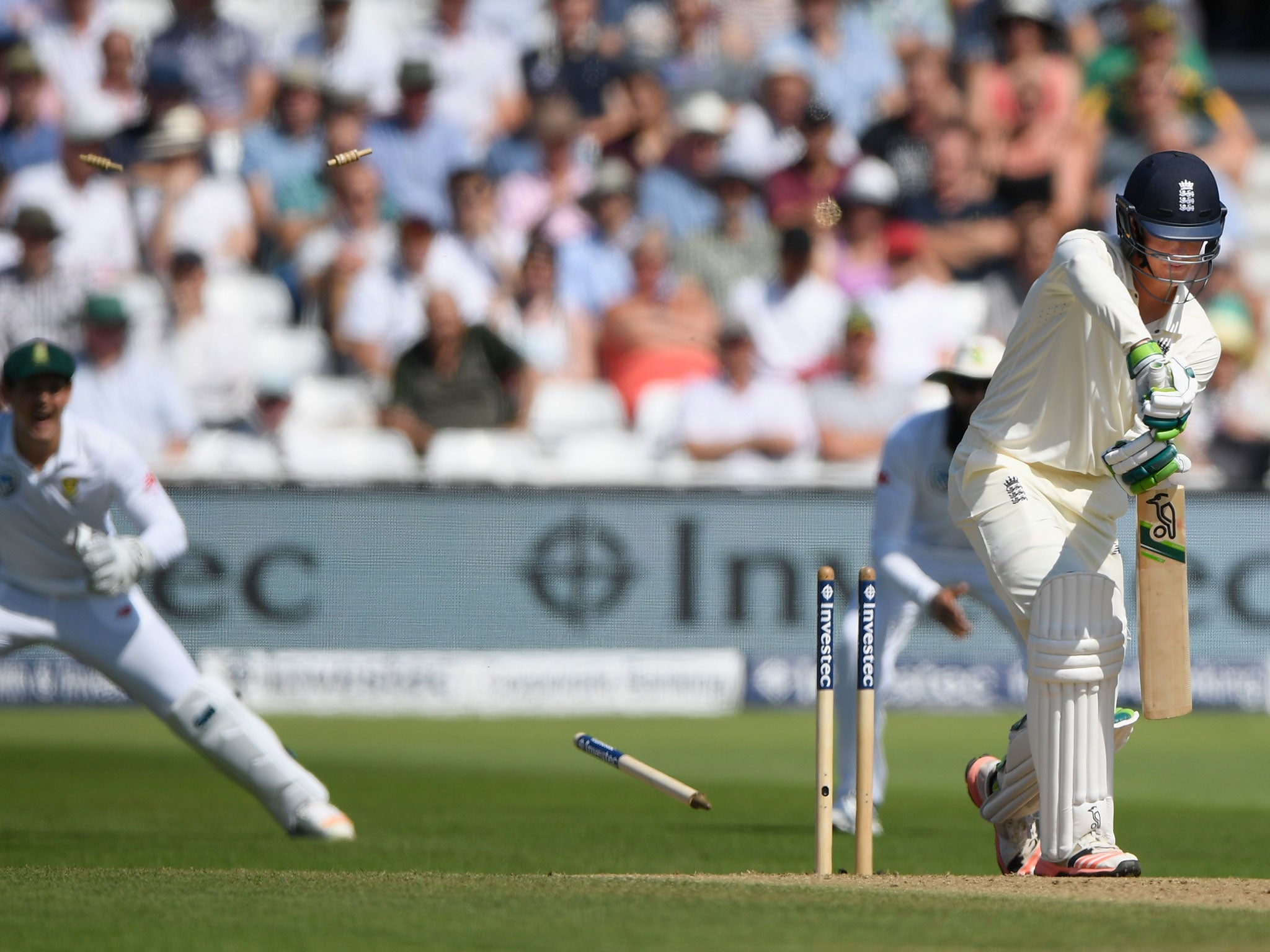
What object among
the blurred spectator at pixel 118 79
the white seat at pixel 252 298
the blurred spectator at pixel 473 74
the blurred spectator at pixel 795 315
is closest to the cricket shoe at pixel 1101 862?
the blurred spectator at pixel 795 315

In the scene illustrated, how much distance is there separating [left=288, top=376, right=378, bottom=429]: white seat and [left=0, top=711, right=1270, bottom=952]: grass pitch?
7.64 ft

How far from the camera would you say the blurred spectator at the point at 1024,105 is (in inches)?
615

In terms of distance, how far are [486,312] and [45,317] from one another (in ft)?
10.4

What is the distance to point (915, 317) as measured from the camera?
1453 centimetres

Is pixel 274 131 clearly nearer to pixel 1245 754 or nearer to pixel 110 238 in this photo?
pixel 110 238

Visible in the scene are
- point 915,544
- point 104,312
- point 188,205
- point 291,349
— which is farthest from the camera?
point 188,205

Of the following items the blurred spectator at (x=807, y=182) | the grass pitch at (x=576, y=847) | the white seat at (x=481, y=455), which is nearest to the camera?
the grass pitch at (x=576, y=847)

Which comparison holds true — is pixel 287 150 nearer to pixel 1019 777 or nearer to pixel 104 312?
pixel 104 312

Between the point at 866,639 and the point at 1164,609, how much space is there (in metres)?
0.94

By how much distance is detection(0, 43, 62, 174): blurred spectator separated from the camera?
1496 centimetres

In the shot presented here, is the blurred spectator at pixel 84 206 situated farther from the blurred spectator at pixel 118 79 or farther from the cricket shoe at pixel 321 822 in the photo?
the cricket shoe at pixel 321 822

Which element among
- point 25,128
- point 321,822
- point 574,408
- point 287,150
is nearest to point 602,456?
point 574,408

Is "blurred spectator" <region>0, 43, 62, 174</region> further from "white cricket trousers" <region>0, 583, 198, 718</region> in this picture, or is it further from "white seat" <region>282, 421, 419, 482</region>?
"white cricket trousers" <region>0, 583, 198, 718</region>

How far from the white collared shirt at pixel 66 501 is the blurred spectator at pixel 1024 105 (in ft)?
31.8
